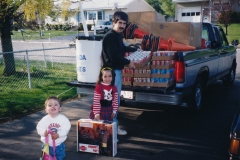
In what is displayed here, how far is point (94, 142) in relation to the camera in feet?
13.3

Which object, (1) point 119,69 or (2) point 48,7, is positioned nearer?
(1) point 119,69

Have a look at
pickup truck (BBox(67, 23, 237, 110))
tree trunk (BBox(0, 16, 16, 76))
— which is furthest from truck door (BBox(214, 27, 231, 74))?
tree trunk (BBox(0, 16, 16, 76))

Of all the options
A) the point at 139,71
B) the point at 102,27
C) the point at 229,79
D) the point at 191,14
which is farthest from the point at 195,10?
the point at 139,71

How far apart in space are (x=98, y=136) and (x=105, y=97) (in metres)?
0.59

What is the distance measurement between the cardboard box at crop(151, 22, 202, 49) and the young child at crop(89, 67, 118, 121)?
7.46 ft

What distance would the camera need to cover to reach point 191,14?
38.0 meters

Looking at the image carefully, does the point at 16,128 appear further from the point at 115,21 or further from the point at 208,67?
the point at 208,67

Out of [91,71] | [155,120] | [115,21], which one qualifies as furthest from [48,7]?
[155,120]

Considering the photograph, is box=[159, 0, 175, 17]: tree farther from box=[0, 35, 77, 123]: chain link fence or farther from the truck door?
the truck door

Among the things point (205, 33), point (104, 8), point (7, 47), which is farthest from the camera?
point (104, 8)

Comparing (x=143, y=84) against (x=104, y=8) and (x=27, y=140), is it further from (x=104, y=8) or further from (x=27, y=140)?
(x=104, y=8)

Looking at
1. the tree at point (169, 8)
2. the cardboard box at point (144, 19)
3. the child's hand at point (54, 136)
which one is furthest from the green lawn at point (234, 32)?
the child's hand at point (54, 136)

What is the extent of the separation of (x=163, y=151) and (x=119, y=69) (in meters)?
1.44

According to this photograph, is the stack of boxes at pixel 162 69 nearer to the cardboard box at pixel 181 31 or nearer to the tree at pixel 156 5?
the cardboard box at pixel 181 31
